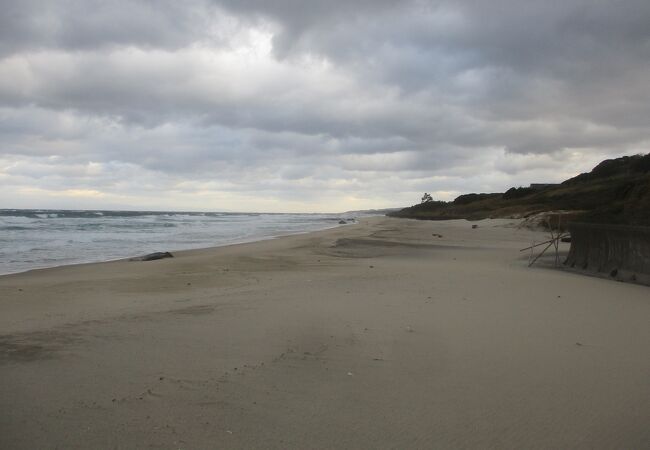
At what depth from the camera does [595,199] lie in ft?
125

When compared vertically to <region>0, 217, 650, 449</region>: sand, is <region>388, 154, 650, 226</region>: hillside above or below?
above

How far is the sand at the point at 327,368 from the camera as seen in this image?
9.61ft

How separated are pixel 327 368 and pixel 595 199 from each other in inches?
1604

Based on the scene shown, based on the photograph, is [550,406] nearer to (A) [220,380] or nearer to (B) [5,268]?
(A) [220,380]

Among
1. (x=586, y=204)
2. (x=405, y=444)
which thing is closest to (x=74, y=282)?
(x=405, y=444)

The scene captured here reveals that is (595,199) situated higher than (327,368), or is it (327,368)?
(595,199)

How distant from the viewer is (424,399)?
3.39m

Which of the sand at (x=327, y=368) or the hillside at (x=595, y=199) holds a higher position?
the hillside at (x=595, y=199)

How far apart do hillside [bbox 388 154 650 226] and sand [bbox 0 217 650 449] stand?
471 centimetres

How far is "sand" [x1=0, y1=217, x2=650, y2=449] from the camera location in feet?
9.61

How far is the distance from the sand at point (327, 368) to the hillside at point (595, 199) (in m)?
4.71

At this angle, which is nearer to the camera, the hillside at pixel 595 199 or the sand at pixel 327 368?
the sand at pixel 327 368

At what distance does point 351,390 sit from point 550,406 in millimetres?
1392

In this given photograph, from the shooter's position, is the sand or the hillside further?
the hillside
